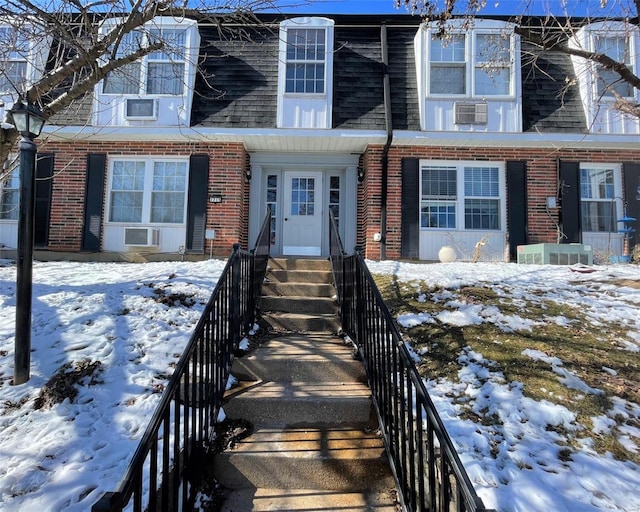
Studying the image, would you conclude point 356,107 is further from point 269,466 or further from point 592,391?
point 269,466

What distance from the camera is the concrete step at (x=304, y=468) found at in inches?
97.2

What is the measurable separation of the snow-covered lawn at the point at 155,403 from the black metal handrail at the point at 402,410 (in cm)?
37

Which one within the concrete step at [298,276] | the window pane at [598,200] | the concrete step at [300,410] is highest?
the window pane at [598,200]

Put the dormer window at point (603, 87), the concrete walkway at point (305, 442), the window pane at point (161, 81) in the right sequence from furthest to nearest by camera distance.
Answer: the window pane at point (161, 81), the dormer window at point (603, 87), the concrete walkway at point (305, 442)

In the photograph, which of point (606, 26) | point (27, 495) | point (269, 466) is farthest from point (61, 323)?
point (606, 26)

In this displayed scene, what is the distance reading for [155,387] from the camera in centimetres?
310

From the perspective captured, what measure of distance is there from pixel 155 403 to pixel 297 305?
2.26m

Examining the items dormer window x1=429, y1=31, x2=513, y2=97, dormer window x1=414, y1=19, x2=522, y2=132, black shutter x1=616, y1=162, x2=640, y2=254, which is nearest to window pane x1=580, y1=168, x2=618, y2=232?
black shutter x1=616, y1=162, x2=640, y2=254

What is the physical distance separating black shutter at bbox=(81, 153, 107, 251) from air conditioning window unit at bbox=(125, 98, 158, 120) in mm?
1101

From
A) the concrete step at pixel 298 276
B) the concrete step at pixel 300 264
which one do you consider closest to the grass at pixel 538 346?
the concrete step at pixel 298 276

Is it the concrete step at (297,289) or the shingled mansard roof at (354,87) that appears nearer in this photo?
the concrete step at (297,289)

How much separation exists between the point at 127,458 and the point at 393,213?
6.80 metres

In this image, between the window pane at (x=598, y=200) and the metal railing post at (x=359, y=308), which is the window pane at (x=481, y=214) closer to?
the window pane at (x=598, y=200)

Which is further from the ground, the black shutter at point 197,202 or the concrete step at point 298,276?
the black shutter at point 197,202
